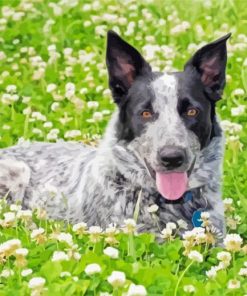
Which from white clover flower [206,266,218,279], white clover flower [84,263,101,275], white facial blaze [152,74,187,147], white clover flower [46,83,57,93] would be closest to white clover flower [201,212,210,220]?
white facial blaze [152,74,187,147]

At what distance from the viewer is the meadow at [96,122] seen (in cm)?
621

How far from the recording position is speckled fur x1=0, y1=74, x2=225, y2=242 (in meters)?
7.37

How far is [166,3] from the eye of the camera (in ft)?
47.6

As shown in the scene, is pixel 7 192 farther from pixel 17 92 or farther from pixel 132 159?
pixel 17 92

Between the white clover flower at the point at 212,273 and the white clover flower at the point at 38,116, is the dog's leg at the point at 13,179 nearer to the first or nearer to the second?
the white clover flower at the point at 38,116

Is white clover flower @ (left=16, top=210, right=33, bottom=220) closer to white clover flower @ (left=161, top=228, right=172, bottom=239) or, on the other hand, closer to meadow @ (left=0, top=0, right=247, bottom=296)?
meadow @ (left=0, top=0, right=247, bottom=296)

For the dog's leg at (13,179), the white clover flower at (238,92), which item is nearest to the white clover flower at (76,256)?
the dog's leg at (13,179)

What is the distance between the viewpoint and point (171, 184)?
24.5 feet

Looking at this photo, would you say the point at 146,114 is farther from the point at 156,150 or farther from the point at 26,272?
the point at 26,272

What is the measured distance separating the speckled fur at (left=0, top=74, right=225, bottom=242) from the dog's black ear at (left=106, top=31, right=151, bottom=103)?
19 cm

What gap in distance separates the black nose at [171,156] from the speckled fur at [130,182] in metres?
0.06

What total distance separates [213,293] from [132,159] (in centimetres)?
169

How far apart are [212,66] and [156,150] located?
853 millimetres

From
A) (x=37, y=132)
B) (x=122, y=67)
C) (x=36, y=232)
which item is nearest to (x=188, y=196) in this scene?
(x=122, y=67)
